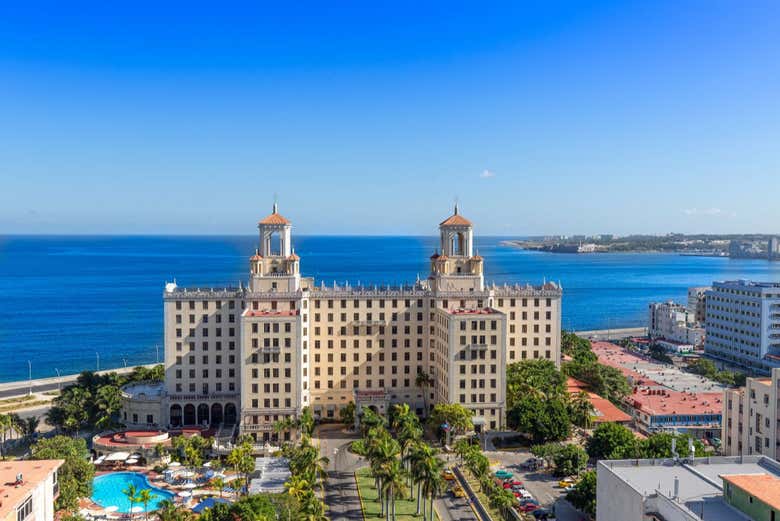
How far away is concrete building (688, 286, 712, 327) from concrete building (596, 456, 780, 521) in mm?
135247

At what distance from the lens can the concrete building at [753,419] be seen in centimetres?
6719

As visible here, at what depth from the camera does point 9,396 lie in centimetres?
12400

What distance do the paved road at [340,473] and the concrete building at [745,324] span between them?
304ft

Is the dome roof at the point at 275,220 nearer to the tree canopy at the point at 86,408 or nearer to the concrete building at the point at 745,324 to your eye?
the tree canopy at the point at 86,408

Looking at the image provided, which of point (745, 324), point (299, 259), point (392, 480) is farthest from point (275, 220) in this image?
point (745, 324)

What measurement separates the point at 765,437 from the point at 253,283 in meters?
64.8

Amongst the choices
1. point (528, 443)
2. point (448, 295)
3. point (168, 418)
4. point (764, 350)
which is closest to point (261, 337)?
point (168, 418)

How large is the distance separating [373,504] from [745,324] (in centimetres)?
10671

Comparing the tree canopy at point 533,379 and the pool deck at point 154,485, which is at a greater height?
the tree canopy at point 533,379

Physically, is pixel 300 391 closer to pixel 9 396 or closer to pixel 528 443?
pixel 528 443

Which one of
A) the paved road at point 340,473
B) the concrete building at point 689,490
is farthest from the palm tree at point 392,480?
the concrete building at point 689,490

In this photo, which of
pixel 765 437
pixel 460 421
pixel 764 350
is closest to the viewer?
pixel 765 437

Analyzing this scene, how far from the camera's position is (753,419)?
7019 centimetres

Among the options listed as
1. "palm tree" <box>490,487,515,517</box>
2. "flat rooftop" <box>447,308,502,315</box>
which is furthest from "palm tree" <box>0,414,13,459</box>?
"palm tree" <box>490,487,515,517</box>
